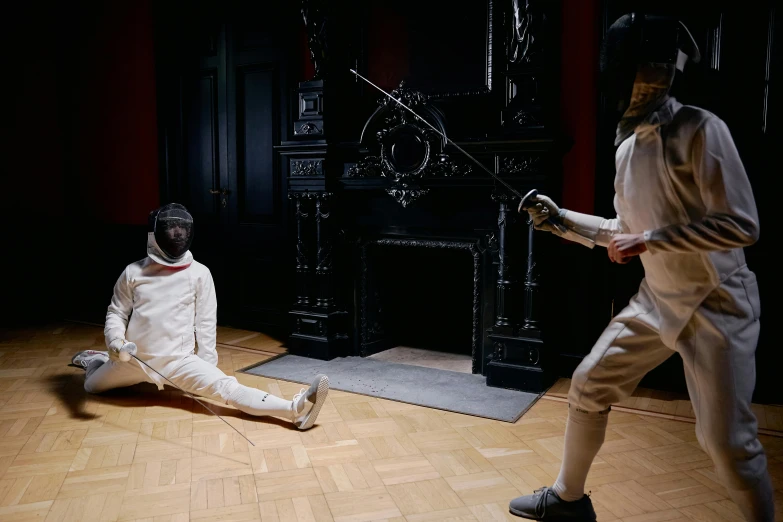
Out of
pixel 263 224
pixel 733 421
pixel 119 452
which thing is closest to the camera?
pixel 733 421

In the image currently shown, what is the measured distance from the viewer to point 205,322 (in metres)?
3.31

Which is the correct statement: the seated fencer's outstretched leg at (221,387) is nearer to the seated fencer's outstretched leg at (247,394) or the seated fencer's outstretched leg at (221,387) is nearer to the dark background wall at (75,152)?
the seated fencer's outstretched leg at (247,394)

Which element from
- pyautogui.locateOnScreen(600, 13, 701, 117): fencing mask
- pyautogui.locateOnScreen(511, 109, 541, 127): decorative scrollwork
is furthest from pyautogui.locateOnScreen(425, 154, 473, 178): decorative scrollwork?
pyautogui.locateOnScreen(600, 13, 701, 117): fencing mask

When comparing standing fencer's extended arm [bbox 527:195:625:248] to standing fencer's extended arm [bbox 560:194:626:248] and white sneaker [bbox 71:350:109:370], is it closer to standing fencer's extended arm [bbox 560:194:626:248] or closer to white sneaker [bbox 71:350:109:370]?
→ standing fencer's extended arm [bbox 560:194:626:248]

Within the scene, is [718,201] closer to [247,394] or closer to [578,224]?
[578,224]

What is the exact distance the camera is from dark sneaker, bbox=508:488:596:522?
2129mm

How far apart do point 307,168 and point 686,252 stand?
282 cm

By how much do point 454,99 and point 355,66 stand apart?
29.8 inches

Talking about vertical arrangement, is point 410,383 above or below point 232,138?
below

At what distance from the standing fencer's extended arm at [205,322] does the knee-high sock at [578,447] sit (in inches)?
73.8

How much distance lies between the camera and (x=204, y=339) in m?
3.29

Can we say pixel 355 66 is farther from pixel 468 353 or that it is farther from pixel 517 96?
pixel 468 353

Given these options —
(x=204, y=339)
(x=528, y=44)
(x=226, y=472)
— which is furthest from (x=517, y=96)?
(x=226, y=472)

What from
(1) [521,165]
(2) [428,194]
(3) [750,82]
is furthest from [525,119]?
(3) [750,82]
